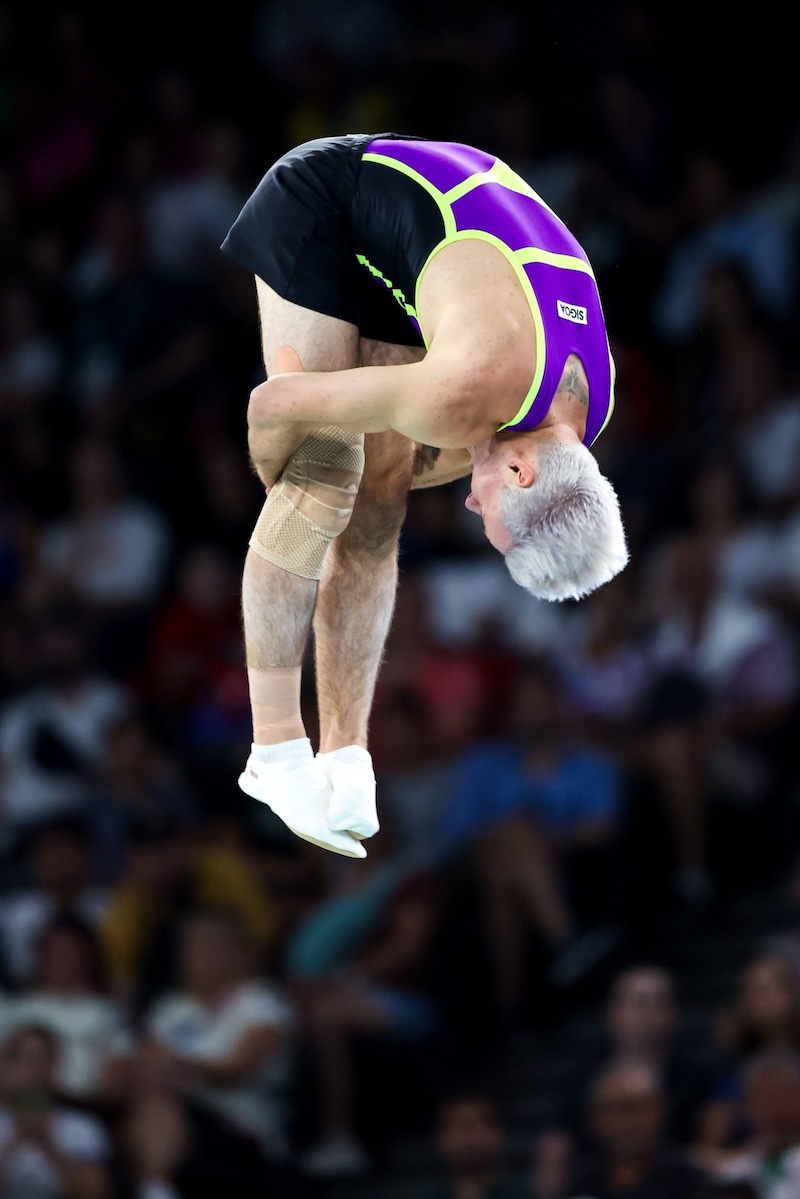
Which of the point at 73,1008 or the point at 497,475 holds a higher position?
the point at 497,475

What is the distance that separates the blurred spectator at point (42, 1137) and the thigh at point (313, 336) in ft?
12.0

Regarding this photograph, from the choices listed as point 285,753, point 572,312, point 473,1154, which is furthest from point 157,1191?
point 572,312

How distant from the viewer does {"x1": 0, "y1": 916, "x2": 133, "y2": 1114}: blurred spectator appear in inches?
287

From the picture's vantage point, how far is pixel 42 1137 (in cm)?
691

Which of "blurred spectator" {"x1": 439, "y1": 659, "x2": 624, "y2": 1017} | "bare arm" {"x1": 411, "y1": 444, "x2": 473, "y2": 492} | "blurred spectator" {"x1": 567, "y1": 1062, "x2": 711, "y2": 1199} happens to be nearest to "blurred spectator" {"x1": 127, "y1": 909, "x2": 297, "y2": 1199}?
"blurred spectator" {"x1": 439, "y1": 659, "x2": 624, "y2": 1017}

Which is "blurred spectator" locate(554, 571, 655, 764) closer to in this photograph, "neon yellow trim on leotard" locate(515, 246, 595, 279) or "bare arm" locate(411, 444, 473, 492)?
"bare arm" locate(411, 444, 473, 492)

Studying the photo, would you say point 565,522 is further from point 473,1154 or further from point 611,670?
point 611,670

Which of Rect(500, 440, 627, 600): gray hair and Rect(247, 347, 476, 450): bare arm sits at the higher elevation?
Rect(247, 347, 476, 450): bare arm

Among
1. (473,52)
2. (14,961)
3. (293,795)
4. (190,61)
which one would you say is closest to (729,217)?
(473,52)

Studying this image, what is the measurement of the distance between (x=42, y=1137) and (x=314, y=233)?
13.0 feet

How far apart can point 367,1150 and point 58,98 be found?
20.4ft

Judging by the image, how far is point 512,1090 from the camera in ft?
23.6

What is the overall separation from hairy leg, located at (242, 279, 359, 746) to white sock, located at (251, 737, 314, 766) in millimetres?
21

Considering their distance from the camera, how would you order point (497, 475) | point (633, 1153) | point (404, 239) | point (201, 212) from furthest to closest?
point (201, 212)
point (633, 1153)
point (404, 239)
point (497, 475)
